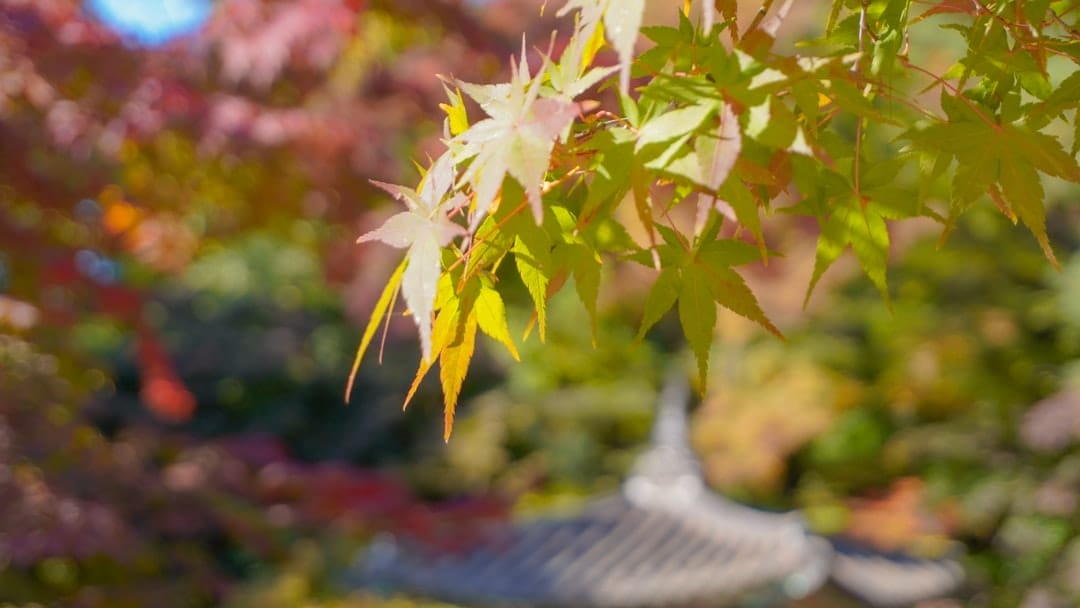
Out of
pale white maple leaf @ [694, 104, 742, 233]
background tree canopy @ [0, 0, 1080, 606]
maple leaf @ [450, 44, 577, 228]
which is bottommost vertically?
pale white maple leaf @ [694, 104, 742, 233]

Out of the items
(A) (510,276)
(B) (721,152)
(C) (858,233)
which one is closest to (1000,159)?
(C) (858,233)

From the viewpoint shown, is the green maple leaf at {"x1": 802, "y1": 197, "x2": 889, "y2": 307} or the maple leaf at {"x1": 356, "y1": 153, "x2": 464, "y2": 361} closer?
the maple leaf at {"x1": 356, "y1": 153, "x2": 464, "y2": 361}

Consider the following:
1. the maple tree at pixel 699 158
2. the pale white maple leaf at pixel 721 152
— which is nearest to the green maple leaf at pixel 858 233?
the maple tree at pixel 699 158

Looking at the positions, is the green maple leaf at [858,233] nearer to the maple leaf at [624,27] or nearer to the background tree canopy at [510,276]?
the background tree canopy at [510,276]

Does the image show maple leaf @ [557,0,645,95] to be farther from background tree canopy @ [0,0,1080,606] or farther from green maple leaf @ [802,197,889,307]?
green maple leaf @ [802,197,889,307]

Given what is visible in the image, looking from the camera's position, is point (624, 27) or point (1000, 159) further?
point (1000, 159)

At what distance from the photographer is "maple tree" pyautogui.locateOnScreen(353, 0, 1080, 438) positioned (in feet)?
2.18

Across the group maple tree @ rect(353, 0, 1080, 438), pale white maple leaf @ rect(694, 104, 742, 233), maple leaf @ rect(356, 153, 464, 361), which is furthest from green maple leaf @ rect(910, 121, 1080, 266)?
maple leaf @ rect(356, 153, 464, 361)

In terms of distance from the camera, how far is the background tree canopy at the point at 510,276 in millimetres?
750

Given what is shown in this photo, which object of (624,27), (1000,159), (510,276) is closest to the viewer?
(624,27)

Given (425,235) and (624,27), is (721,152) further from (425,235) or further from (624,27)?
(425,235)

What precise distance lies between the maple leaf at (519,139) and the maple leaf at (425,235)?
0.04 meters

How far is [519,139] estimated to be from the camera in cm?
67

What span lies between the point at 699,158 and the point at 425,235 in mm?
188
